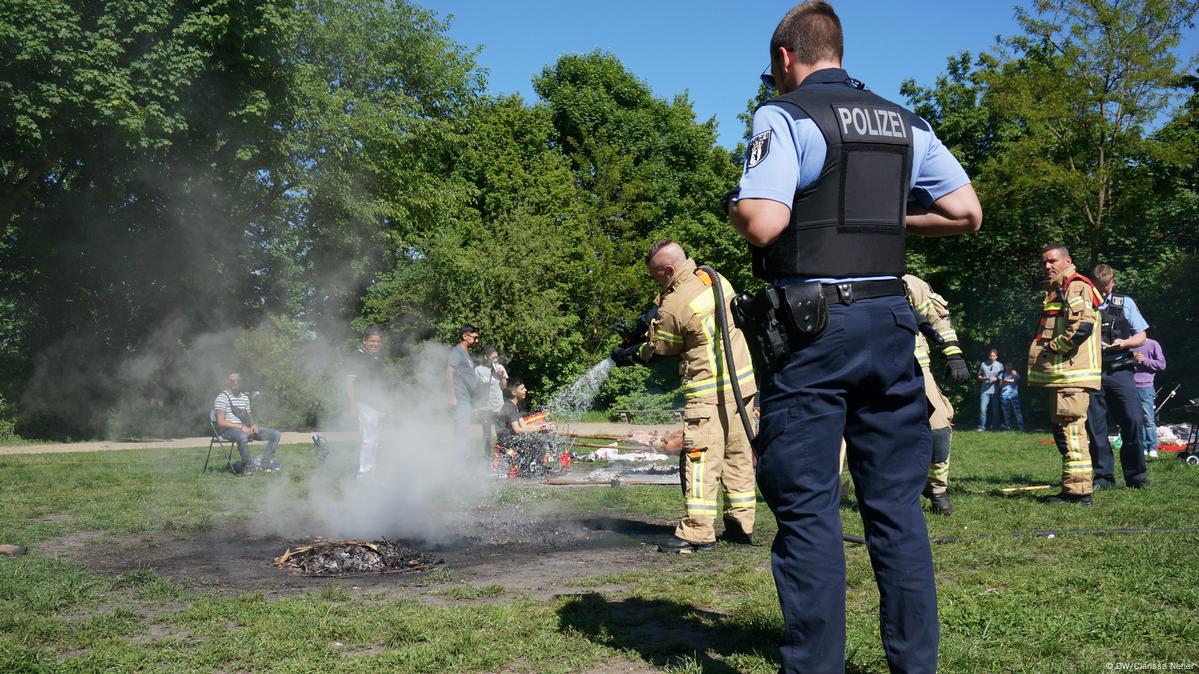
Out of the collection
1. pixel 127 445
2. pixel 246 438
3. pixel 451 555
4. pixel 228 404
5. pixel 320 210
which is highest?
pixel 320 210

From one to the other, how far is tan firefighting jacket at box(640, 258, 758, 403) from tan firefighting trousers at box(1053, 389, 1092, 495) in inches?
127

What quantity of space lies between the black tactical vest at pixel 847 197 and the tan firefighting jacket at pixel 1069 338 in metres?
5.40

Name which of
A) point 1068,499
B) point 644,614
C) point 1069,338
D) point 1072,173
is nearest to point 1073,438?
point 1068,499

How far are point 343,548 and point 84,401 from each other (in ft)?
57.0

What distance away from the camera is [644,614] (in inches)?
173

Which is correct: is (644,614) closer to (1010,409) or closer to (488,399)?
(488,399)

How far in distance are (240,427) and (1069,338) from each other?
1092 centimetres

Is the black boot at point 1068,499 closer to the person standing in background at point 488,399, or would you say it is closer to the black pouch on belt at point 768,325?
the black pouch on belt at point 768,325

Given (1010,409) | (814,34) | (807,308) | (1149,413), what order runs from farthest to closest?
(1010,409), (1149,413), (814,34), (807,308)

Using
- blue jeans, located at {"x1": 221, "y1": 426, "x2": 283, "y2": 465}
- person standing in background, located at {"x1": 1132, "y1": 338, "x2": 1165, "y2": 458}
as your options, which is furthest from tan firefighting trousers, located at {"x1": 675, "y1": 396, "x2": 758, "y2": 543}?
blue jeans, located at {"x1": 221, "y1": 426, "x2": 283, "y2": 465}

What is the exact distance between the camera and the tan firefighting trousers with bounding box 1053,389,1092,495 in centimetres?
756

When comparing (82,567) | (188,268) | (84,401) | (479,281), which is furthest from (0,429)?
(82,567)

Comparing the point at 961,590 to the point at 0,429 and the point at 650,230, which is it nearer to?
the point at 0,429

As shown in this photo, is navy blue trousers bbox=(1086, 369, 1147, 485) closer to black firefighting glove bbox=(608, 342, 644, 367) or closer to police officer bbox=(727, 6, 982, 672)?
black firefighting glove bbox=(608, 342, 644, 367)
